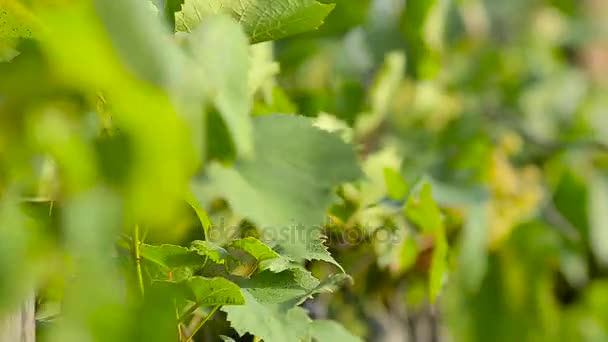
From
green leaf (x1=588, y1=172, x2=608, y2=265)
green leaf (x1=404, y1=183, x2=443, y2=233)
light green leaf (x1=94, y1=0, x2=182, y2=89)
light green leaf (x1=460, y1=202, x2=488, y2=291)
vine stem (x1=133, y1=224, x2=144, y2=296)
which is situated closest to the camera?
light green leaf (x1=94, y1=0, x2=182, y2=89)

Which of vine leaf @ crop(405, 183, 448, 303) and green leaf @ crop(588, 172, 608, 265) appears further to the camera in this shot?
green leaf @ crop(588, 172, 608, 265)

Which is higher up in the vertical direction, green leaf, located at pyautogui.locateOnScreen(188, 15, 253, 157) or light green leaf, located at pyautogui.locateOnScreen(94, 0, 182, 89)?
light green leaf, located at pyautogui.locateOnScreen(94, 0, 182, 89)

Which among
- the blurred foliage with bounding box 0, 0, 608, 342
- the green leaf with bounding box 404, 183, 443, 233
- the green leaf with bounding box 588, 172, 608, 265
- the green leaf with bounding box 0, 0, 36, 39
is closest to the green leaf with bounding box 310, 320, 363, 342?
the blurred foliage with bounding box 0, 0, 608, 342

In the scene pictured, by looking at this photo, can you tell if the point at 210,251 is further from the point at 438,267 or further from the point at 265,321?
the point at 438,267

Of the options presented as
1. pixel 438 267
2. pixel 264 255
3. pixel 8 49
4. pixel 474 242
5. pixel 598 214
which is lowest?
pixel 598 214

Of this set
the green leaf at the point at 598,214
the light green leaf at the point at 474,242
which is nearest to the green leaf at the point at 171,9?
the light green leaf at the point at 474,242

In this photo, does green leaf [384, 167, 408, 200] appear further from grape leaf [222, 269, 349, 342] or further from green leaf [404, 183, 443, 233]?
grape leaf [222, 269, 349, 342]

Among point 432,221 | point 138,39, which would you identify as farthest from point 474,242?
point 138,39
